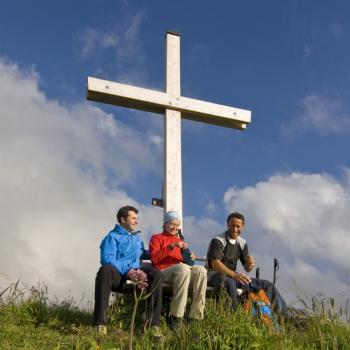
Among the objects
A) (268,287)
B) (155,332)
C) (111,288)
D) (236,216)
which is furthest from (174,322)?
(236,216)

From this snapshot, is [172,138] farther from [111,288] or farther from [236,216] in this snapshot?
[111,288]

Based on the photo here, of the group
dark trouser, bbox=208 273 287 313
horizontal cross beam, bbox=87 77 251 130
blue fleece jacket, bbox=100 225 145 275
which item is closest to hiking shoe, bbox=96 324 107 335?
blue fleece jacket, bbox=100 225 145 275

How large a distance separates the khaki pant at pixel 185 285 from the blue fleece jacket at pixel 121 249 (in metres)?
0.40

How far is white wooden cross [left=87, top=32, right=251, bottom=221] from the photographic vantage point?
7.18 m

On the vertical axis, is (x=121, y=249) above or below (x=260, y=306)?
above

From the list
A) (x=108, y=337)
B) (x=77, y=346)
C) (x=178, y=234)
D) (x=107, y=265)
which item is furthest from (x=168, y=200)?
(x=77, y=346)

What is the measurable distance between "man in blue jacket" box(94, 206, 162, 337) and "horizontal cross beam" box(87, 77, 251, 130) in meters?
1.84

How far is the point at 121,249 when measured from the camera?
19.6ft

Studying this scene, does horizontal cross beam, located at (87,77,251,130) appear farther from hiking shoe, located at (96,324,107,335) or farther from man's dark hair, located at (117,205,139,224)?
hiking shoe, located at (96,324,107,335)

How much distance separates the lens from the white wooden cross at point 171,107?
283 inches

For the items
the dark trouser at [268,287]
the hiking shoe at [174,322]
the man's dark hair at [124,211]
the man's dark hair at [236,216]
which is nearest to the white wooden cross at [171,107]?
the man's dark hair at [236,216]

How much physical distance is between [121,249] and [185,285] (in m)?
0.83

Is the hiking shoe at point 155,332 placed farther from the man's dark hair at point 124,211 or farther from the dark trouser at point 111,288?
the man's dark hair at point 124,211

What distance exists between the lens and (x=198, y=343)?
4324mm
